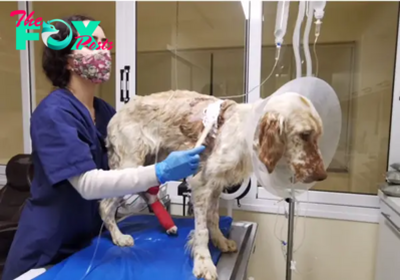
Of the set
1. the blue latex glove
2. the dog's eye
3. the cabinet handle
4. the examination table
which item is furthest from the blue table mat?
the cabinet handle

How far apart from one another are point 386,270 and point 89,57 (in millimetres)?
1672

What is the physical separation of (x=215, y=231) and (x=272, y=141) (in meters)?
0.50

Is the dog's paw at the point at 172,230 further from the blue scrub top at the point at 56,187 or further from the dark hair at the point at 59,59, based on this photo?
the dark hair at the point at 59,59

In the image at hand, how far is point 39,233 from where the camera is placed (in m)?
1.07

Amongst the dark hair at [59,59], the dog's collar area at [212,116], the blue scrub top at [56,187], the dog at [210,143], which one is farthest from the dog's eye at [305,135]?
the dark hair at [59,59]

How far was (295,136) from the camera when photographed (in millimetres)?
920

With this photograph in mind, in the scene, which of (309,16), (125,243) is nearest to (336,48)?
(309,16)

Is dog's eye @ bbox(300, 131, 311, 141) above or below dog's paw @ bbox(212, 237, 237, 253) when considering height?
above

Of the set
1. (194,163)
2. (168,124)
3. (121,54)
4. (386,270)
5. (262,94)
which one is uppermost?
(121,54)

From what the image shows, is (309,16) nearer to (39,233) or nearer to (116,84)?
(39,233)

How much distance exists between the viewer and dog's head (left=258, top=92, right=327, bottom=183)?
0.90 m

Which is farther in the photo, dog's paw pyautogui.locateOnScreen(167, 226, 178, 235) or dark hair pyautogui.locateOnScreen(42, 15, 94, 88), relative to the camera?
dog's paw pyautogui.locateOnScreen(167, 226, 178, 235)

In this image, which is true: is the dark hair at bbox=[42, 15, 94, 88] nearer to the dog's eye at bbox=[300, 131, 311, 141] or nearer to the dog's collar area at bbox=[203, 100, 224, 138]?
the dog's collar area at bbox=[203, 100, 224, 138]

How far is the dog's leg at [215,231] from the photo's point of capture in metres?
1.21
